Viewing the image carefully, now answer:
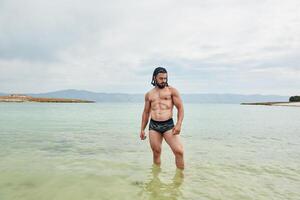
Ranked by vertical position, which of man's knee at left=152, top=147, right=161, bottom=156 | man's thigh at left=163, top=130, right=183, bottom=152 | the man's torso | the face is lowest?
man's knee at left=152, top=147, right=161, bottom=156

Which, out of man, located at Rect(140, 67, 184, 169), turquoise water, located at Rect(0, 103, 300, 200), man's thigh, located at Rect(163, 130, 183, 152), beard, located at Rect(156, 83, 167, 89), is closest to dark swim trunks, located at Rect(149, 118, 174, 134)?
man, located at Rect(140, 67, 184, 169)

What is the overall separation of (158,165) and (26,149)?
5.87m

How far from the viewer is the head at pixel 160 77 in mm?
7879

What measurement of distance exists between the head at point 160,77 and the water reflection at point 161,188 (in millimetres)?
2399

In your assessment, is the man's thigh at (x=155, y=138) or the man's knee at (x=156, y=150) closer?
the man's thigh at (x=155, y=138)

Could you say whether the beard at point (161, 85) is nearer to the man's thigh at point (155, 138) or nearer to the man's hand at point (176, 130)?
the man's hand at point (176, 130)

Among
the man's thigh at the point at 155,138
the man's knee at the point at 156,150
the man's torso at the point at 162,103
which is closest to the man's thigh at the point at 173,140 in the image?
the man's thigh at the point at 155,138

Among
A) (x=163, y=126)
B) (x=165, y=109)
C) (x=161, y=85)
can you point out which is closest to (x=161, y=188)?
(x=163, y=126)

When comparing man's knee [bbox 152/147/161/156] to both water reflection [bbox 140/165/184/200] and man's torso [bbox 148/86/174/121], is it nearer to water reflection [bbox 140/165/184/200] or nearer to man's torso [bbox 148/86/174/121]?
water reflection [bbox 140/165/184/200]

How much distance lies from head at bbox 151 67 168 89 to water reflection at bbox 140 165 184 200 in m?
2.40

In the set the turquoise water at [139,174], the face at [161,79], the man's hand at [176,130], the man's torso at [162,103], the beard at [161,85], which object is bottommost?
the turquoise water at [139,174]

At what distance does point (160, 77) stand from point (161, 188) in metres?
2.74

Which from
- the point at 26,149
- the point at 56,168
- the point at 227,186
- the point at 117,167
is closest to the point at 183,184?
the point at 227,186

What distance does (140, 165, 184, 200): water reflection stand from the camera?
6418 mm
